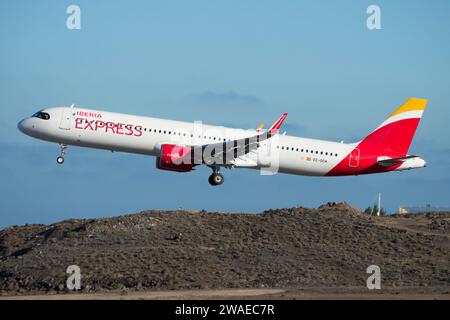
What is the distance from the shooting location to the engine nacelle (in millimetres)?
61344

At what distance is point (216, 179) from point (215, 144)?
320 cm

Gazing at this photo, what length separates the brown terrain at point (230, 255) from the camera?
54.3 metres

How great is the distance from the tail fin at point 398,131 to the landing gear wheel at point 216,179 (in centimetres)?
1134

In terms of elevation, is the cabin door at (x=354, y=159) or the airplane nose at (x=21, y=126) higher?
the airplane nose at (x=21, y=126)

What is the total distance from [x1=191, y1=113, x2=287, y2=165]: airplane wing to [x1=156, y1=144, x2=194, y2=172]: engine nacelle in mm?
649

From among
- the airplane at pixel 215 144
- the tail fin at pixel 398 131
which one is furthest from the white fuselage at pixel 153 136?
the tail fin at pixel 398 131

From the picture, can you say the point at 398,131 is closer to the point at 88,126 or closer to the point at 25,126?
the point at 88,126

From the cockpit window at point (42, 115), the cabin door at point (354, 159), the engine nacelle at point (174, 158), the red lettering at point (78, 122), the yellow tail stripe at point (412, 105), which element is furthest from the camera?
the yellow tail stripe at point (412, 105)

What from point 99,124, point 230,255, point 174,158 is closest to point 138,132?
point 99,124

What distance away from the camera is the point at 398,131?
224 ft

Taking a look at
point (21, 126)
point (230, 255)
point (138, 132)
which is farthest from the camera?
point (21, 126)

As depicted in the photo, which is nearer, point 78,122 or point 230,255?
point 230,255

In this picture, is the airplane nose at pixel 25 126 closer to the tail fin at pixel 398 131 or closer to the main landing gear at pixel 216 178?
the main landing gear at pixel 216 178

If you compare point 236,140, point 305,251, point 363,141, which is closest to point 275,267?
point 305,251
